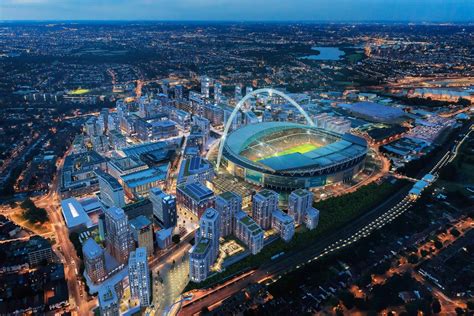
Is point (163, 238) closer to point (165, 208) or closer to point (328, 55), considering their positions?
point (165, 208)

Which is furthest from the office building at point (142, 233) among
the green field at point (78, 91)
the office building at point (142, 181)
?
the green field at point (78, 91)

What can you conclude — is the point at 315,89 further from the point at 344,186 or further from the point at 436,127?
the point at 344,186

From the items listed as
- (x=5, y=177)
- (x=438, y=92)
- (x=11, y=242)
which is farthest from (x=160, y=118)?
(x=438, y=92)

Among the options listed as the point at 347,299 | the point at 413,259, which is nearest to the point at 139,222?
the point at 347,299

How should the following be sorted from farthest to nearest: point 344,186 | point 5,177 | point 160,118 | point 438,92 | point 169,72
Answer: point 169,72, point 438,92, point 160,118, point 5,177, point 344,186

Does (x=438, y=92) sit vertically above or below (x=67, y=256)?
above

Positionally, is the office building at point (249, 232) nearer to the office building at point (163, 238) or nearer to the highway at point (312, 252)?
the highway at point (312, 252)
